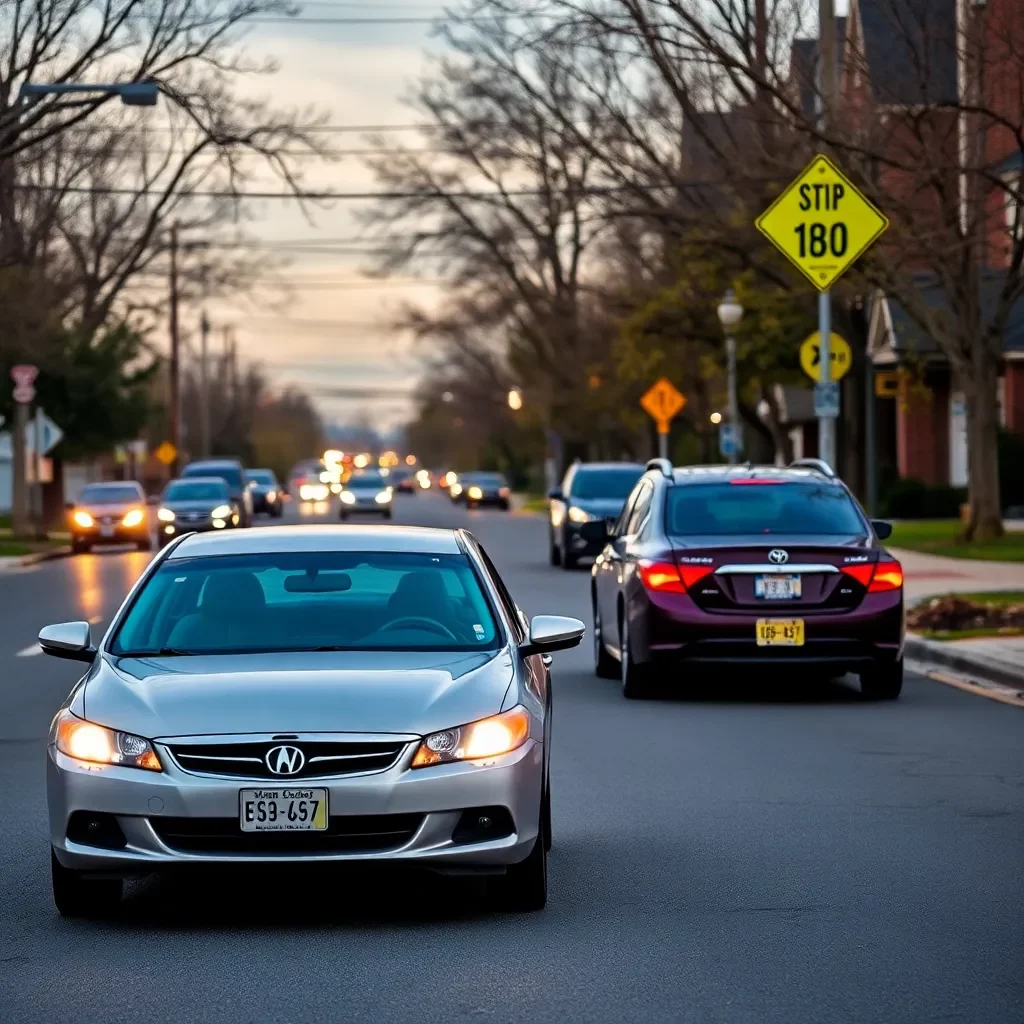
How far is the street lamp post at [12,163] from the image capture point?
92.5 feet

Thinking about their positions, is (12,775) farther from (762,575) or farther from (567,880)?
(762,575)

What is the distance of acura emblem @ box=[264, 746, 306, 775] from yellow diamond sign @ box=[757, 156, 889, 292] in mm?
16089

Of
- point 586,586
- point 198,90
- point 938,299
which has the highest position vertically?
point 198,90

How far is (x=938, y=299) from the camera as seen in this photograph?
50.7 m

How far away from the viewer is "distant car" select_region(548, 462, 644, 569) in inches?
1352

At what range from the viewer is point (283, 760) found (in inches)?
295

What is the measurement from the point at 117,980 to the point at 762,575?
8.70 m

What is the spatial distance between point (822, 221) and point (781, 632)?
897 cm

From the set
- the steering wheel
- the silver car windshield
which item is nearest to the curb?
the silver car windshield

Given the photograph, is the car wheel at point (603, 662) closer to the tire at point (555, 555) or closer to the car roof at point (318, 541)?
the car roof at point (318, 541)

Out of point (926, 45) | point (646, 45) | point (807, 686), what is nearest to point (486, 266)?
point (646, 45)

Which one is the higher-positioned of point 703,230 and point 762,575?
point 703,230

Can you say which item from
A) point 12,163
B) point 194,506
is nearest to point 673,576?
point 12,163

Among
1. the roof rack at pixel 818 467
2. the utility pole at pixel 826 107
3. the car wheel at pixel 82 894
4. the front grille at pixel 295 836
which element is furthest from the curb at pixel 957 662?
the car wheel at pixel 82 894
